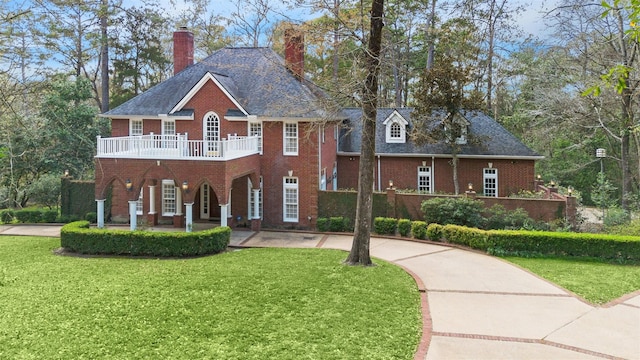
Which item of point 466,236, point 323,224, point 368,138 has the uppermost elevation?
point 368,138

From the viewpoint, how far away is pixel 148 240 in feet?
51.7

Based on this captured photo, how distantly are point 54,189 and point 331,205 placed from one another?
1569 cm

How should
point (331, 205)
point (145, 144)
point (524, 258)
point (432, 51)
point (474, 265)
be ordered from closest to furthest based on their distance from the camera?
point (474, 265)
point (524, 258)
point (145, 144)
point (331, 205)
point (432, 51)

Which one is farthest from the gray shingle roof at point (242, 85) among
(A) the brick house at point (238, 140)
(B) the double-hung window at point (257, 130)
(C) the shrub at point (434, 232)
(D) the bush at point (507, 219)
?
(D) the bush at point (507, 219)

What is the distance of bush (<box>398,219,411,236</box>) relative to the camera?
19094 mm

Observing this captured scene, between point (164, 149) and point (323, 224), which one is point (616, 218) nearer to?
point (323, 224)

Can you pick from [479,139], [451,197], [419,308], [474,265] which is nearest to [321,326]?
[419,308]

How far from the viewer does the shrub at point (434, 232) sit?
59.2 feet

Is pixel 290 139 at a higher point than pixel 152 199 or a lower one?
higher

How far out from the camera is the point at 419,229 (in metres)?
18.6

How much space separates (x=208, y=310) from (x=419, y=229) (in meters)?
11.2

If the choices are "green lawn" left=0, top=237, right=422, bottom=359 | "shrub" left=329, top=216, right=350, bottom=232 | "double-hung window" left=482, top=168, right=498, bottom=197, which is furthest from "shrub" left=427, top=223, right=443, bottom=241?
"double-hung window" left=482, top=168, right=498, bottom=197

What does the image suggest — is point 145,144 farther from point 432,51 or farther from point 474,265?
point 432,51

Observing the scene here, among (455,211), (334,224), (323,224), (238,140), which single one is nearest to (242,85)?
(238,140)
